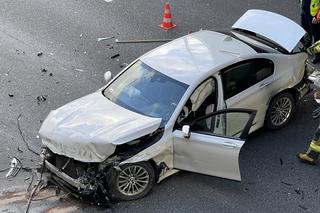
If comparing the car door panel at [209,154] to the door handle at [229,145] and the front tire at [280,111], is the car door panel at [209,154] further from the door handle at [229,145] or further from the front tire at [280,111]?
the front tire at [280,111]

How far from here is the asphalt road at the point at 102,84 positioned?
7.14m

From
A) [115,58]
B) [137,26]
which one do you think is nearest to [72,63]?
[115,58]

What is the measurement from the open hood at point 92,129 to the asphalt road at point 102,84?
2.80 ft

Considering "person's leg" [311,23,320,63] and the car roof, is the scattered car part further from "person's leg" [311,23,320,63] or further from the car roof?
"person's leg" [311,23,320,63]

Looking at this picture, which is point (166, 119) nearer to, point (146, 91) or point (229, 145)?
point (146, 91)

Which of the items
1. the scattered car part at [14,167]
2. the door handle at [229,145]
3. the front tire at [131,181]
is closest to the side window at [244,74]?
the door handle at [229,145]

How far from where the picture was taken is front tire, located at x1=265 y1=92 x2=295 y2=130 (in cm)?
826

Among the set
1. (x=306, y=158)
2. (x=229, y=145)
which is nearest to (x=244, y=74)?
(x=229, y=145)

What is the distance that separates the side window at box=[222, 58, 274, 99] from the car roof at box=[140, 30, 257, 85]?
14 centimetres

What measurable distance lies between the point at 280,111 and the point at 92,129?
128 inches

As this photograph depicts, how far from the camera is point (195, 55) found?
7.68 m

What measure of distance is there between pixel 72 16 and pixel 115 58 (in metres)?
2.15

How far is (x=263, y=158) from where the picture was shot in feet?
26.1


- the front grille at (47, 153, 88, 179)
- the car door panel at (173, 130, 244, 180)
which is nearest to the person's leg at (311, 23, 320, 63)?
the car door panel at (173, 130, 244, 180)
